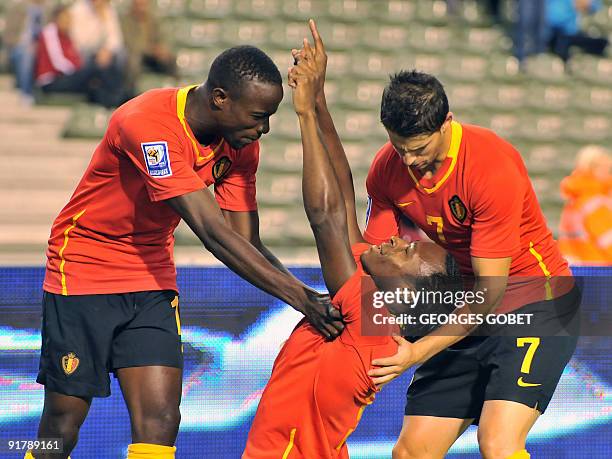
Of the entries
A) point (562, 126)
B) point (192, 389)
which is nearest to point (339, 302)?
point (192, 389)

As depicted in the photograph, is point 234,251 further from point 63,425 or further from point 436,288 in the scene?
point 63,425

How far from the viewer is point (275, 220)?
31.0 feet

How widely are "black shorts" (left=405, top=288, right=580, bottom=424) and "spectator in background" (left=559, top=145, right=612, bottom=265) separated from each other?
337 cm

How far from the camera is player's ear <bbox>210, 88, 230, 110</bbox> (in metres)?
3.60

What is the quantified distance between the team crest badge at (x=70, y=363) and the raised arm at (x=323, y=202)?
0.93 m

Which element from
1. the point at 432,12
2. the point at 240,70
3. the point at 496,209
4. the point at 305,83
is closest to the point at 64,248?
the point at 240,70

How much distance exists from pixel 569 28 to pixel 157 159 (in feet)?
28.8

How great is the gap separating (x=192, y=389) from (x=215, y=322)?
31cm

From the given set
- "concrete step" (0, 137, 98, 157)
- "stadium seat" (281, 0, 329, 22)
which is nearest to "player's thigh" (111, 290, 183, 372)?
"concrete step" (0, 137, 98, 157)

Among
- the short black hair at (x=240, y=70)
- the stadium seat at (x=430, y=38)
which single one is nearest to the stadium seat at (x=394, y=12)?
the stadium seat at (x=430, y=38)

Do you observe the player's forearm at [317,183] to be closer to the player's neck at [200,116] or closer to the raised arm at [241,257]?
the raised arm at [241,257]

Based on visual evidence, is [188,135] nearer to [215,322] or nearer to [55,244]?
[55,244]

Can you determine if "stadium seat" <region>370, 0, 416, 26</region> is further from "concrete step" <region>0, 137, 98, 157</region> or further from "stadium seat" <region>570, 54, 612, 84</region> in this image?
"concrete step" <region>0, 137, 98, 157</region>

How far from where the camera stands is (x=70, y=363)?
3.80 metres
